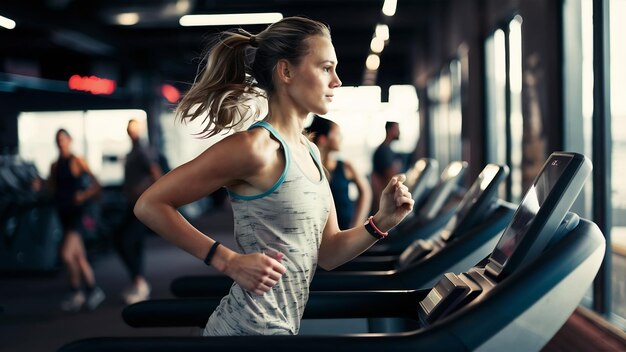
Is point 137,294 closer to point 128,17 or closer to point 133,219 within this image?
point 133,219

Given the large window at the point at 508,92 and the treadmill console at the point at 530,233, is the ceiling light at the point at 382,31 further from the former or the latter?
the treadmill console at the point at 530,233

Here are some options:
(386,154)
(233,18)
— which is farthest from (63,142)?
(233,18)

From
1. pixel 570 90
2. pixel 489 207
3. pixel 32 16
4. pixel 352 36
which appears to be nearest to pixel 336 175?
pixel 570 90

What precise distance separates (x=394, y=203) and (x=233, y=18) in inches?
411

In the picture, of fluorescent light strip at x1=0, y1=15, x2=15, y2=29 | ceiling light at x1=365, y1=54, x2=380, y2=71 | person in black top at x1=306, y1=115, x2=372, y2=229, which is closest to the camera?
person in black top at x1=306, y1=115, x2=372, y2=229

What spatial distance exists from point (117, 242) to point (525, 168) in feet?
10.6

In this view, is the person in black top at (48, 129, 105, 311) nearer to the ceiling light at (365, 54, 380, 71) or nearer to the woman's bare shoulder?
the woman's bare shoulder

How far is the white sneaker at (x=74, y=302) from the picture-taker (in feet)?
19.1

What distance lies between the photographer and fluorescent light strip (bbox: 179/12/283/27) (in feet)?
38.3

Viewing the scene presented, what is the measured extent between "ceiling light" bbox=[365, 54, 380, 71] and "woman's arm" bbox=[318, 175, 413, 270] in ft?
56.6

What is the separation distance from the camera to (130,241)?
20.4ft

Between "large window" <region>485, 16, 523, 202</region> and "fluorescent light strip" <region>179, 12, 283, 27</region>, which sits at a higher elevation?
"fluorescent light strip" <region>179, 12, 283, 27</region>

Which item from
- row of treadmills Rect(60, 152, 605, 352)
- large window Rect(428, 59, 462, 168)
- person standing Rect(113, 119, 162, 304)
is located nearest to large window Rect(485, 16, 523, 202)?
large window Rect(428, 59, 462, 168)

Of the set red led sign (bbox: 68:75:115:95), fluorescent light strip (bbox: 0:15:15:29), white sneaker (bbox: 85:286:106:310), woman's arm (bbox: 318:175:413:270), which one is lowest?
white sneaker (bbox: 85:286:106:310)
